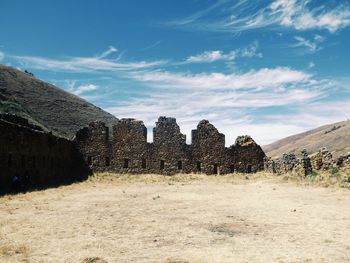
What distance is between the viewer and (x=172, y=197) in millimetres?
20688

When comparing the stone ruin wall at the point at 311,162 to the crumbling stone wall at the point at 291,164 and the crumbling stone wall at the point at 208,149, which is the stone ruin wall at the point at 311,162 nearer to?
the crumbling stone wall at the point at 291,164

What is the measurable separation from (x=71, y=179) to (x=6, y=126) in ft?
34.7

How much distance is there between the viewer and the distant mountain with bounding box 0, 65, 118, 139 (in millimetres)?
75819

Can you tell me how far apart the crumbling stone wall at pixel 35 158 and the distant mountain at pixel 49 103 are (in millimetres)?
37033

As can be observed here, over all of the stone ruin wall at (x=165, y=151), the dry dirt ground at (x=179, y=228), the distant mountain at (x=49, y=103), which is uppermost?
the distant mountain at (x=49, y=103)

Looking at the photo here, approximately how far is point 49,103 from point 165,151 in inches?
2112

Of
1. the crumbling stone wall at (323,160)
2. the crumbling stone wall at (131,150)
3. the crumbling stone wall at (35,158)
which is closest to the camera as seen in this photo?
the crumbling stone wall at (35,158)

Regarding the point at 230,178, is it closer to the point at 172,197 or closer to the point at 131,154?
the point at 131,154

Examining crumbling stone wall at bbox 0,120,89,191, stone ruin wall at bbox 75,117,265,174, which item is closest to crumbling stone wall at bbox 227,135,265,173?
stone ruin wall at bbox 75,117,265,174

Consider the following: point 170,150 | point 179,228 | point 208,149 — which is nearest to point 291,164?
point 208,149

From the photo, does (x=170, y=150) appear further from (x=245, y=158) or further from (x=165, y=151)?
(x=245, y=158)

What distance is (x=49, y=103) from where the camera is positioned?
273 feet

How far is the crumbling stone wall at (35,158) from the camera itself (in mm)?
23250

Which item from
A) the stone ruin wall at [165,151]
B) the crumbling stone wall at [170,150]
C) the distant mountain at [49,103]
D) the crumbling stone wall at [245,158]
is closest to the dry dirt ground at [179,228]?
the crumbling stone wall at [245,158]
